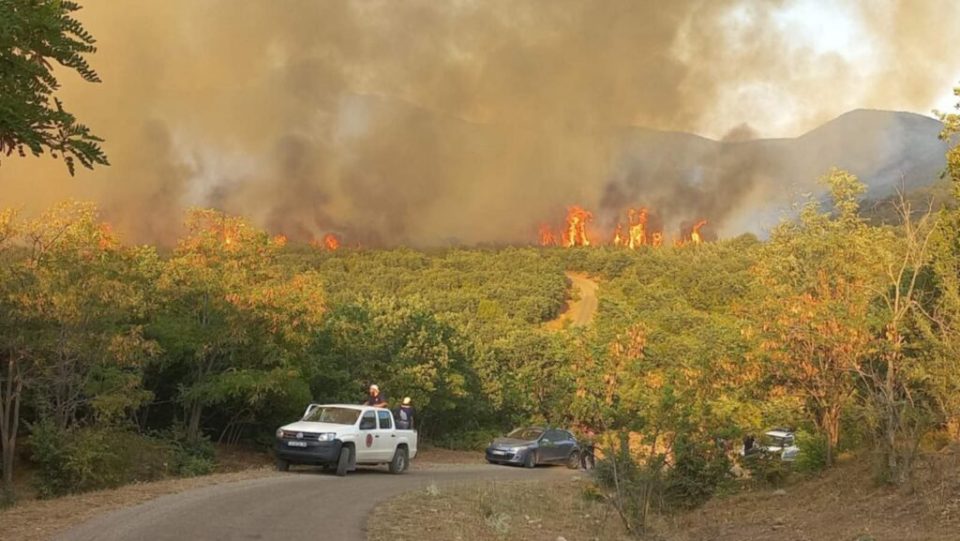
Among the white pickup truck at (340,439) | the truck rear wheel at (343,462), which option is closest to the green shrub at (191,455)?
the white pickup truck at (340,439)

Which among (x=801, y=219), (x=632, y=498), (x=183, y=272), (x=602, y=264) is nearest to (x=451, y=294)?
(x=602, y=264)

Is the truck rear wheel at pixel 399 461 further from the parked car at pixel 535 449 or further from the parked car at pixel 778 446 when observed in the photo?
the parked car at pixel 778 446

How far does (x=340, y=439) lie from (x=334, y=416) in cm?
93

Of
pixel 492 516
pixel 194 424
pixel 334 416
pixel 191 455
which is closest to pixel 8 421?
pixel 191 455

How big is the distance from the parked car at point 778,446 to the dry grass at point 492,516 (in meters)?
4.14

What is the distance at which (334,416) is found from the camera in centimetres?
1978

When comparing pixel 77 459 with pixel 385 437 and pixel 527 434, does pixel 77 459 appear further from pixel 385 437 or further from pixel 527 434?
pixel 527 434

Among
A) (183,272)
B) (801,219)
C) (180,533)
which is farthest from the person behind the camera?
(801,219)

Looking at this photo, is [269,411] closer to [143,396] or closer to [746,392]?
[143,396]

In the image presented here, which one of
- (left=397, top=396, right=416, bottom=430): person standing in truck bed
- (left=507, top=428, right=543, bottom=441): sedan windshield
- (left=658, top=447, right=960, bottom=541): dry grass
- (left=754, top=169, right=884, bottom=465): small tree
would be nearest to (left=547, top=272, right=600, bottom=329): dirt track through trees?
(left=507, top=428, right=543, bottom=441): sedan windshield

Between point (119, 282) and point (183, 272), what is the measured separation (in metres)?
4.19

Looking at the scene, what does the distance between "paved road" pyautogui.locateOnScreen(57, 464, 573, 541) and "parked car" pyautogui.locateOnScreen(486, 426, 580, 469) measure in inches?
470

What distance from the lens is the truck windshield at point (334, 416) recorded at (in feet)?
64.1

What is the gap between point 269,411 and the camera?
26750mm
